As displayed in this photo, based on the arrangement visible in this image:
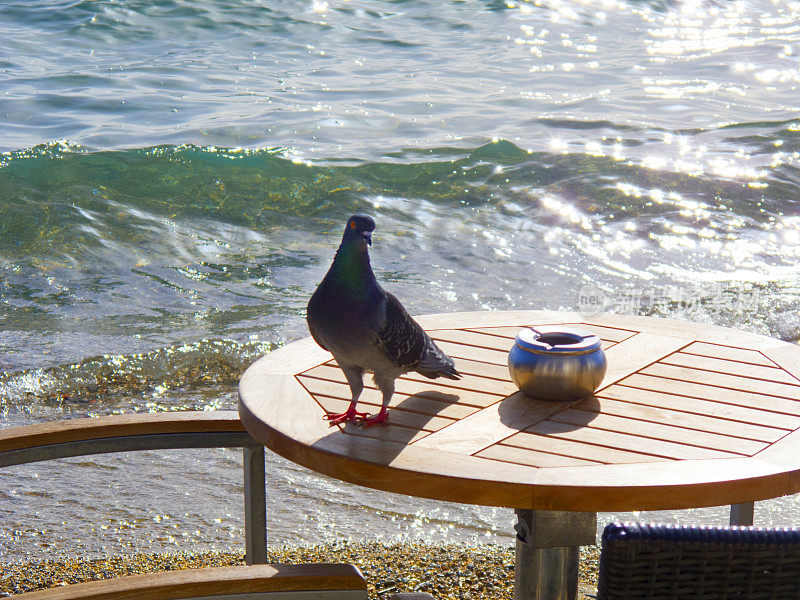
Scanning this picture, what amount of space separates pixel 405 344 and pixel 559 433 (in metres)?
0.35

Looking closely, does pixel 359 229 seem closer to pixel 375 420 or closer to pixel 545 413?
pixel 375 420

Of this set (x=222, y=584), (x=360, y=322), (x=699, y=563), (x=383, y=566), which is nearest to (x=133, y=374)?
(x=383, y=566)

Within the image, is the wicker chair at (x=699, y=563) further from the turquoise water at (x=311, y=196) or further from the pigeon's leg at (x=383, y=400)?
the turquoise water at (x=311, y=196)

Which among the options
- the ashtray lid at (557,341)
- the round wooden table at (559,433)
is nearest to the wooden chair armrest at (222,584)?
the round wooden table at (559,433)

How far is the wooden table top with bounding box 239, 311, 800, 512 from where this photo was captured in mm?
1501

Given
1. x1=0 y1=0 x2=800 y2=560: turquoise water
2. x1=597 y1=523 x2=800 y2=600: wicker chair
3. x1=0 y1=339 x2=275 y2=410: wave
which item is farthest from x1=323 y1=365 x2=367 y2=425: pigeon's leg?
x1=0 y1=339 x2=275 y2=410: wave

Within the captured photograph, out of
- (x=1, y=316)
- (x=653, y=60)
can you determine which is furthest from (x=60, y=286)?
(x=653, y=60)

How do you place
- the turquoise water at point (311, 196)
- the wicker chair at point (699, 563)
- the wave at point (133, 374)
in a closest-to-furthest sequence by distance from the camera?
the wicker chair at point (699, 563) → the turquoise water at point (311, 196) → the wave at point (133, 374)

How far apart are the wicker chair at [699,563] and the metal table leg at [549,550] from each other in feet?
2.15

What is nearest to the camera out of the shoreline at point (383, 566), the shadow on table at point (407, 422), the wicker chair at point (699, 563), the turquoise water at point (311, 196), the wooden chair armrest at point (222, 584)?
the wicker chair at point (699, 563)

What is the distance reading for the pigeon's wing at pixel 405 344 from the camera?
172cm

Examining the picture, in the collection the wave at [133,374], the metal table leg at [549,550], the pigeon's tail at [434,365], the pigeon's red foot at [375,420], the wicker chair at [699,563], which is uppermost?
the wicker chair at [699,563]

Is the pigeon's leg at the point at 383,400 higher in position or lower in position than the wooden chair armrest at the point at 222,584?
higher

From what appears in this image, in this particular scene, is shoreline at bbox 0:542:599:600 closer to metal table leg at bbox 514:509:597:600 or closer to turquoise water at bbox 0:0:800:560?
turquoise water at bbox 0:0:800:560
